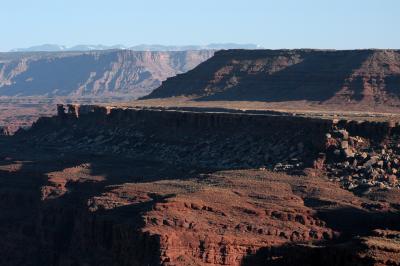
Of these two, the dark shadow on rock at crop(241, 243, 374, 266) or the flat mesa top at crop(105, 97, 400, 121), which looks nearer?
the dark shadow on rock at crop(241, 243, 374, 266)

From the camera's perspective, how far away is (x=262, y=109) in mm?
86562

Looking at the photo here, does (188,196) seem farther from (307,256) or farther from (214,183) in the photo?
(307,256)

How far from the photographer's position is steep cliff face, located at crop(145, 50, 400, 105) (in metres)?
96.4

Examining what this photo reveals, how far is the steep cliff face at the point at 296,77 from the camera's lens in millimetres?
96375

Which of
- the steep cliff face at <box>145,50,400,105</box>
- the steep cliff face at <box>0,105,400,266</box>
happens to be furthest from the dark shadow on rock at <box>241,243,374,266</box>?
the steep cliff face at <box>145,50,400,105</box>

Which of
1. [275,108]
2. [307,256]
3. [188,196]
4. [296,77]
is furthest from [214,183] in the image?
[296,77]

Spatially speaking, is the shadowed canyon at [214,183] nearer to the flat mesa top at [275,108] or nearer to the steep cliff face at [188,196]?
the steep cliff face at [188,196]

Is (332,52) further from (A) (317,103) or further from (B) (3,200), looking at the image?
(B) (3,200)

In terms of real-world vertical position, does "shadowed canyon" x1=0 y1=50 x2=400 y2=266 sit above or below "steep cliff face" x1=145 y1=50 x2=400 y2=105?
below

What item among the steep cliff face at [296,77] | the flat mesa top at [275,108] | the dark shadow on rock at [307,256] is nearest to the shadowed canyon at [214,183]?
the dark shadow on rock at [307,256]

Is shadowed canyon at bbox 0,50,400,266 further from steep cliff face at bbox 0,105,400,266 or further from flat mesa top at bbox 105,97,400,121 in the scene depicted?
flat mesa top at bbox 105,97,400,121

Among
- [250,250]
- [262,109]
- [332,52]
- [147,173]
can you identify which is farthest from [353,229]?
[332,52]

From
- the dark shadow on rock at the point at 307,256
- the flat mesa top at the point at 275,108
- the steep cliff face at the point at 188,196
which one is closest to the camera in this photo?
the dark shadow on rock at the point at 307,256

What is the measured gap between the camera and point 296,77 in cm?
10288
